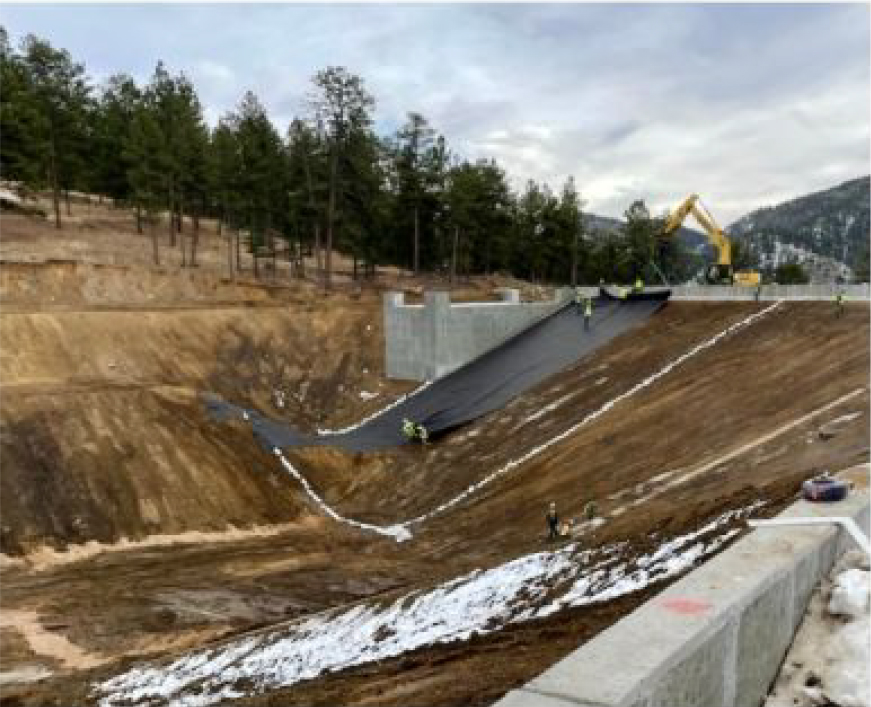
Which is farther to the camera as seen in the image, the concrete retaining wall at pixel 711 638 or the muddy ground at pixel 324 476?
the muddy ground at pixel 324 476

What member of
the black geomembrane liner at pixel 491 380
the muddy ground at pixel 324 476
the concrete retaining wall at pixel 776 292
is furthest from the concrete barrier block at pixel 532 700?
the concrete retaining wall at pixel 776 292

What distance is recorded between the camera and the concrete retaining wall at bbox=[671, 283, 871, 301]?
33781mm

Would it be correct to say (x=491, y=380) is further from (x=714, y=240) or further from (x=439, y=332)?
(x=714, y=240)

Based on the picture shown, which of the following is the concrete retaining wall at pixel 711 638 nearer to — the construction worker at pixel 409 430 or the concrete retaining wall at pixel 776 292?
the construction worker at pixel 409 430

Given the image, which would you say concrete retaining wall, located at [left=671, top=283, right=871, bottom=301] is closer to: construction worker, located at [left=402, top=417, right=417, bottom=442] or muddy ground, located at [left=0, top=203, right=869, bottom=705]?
muddy ground, located at [left=0, top=203, right=869, bottom=705]

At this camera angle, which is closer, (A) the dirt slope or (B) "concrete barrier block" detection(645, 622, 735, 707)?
(B) "concrete barrier block" detection(645, 622, 735, 707)

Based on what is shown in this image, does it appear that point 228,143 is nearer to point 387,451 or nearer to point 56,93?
point 56,93

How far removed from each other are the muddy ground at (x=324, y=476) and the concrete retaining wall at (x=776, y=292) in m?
1.18

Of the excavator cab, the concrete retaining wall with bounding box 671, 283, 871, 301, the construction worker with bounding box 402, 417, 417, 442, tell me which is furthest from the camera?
the excavator cab

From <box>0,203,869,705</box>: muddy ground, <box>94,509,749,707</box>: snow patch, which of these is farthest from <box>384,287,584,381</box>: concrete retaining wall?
<box>94,509,749,707</box>: snow patch

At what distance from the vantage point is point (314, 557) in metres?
24.3

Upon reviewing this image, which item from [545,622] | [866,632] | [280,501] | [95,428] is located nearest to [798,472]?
[545,622]

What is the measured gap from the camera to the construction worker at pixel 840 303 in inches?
1249

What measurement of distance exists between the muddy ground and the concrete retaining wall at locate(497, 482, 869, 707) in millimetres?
3086
